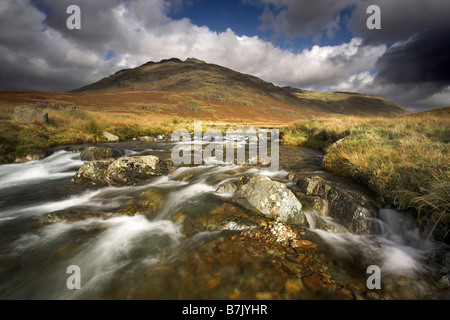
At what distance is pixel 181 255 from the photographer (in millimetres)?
3152

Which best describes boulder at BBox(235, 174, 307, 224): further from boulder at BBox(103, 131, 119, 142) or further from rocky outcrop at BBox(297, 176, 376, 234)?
boulder at BBox(103, 131, 119, 142)

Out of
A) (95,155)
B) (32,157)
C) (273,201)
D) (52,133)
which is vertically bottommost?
(273,201)

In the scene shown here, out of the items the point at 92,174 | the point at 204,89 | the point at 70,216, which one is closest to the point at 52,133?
the point at 92,174

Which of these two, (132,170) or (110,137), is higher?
(110,137)

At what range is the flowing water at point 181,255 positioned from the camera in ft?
8.23

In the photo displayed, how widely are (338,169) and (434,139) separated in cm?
399

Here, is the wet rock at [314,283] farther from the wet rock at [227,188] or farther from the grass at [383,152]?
the wet rock at [227,188]

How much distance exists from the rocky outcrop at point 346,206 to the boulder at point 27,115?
17.4 metres

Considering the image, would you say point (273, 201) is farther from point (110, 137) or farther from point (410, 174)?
point (110, 137)

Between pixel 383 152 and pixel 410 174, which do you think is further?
pixel 383 152

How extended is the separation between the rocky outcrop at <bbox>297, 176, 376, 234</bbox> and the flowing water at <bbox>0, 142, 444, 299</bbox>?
8.2 inches

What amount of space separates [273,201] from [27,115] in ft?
56.7

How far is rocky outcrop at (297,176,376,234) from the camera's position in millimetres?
3768
